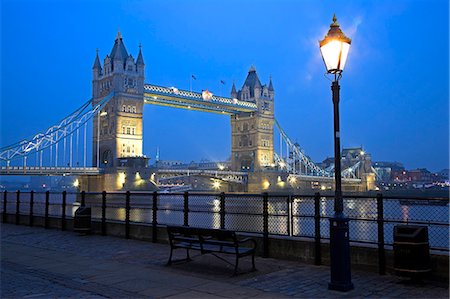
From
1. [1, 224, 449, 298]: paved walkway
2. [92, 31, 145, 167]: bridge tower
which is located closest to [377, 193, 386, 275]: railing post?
[1, 224, 449, 298]: paved walkway

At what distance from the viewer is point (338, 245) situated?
6.63 meters

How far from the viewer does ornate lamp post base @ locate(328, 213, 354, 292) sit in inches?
255

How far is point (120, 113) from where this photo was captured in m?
83.0

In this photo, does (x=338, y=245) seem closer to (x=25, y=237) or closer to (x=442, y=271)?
(x=442, y=271)

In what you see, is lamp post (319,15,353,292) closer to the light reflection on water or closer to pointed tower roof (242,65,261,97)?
the light reflection on water

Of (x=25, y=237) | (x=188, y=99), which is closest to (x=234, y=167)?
(x=188, y=99)

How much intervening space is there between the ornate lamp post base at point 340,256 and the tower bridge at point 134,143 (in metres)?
57.9

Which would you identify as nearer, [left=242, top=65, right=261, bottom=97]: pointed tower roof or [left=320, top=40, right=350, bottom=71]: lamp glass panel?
[left=320, top=40, right=350, bottom=71]: lamp glass panel

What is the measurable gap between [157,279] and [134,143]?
78650 millimetres

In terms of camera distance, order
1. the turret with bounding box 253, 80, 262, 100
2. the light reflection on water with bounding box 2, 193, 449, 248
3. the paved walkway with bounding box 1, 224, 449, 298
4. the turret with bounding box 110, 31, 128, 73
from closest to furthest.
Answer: the paved walkway with bounding box 1, 224, 449, 298
the light reflection on water with bounding box 2, 193, 449, 248
the turret with bounding box 110, 31, 128, 73
the turret with bounding box 253, 80, 262, 100

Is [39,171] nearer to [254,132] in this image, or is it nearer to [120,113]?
[120,113]

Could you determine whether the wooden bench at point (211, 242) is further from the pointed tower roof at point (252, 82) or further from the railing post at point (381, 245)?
the pointed tower roof at point (252, 82)

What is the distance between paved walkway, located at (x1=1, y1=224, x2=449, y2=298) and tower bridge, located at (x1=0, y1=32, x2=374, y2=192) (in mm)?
53726

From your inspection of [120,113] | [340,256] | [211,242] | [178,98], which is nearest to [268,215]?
[211,242]
